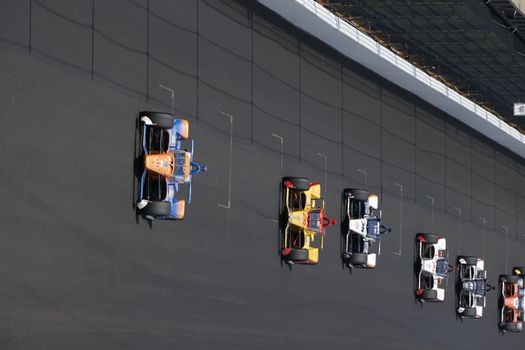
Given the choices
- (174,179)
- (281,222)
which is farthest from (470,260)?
(174,179)

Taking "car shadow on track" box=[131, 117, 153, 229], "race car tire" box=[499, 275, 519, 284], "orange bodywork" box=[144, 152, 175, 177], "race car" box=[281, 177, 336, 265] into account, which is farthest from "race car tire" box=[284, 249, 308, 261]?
"race car tire" box=[499, 275, 519, 284]

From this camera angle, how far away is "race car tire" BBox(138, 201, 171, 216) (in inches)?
734

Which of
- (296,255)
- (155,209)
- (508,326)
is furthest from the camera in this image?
(508,326)

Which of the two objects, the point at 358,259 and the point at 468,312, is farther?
the point at 468,312

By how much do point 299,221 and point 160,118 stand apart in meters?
5.35

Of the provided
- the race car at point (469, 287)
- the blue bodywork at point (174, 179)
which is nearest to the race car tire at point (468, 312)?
the race car at point (469, 287)

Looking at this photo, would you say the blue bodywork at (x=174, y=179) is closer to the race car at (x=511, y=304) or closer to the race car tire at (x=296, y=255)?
the race car tire at (x=296, y=255)

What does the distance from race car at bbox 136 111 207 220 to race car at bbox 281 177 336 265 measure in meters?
3.94

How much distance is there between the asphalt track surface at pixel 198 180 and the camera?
16406mm

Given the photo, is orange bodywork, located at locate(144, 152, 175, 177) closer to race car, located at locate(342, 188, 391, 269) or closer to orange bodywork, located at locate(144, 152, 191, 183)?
orange bodywork, located at locate(144, 152, 191, 183)

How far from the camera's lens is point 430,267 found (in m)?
30.3

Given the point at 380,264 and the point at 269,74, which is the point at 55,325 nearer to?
the point at 269,74

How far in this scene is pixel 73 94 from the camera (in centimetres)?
1727

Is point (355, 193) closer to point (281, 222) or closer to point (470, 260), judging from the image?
point (281, 222)
